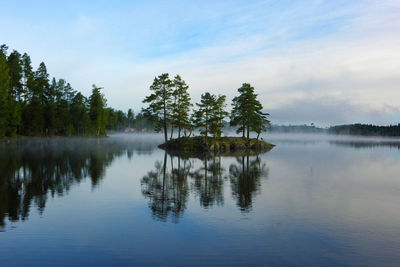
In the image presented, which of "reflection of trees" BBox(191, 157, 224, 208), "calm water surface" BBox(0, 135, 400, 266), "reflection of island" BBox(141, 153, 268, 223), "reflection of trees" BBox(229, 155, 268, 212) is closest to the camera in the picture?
"calm water surface" BBox(0, 135, 400, 266)

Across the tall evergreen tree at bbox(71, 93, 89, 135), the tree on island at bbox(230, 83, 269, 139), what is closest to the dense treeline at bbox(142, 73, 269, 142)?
the tree on island at bbox(230, 83, 269, 139)

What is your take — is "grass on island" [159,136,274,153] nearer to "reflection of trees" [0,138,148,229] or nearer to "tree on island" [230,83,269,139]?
"tree on island" [230,83,269,139]

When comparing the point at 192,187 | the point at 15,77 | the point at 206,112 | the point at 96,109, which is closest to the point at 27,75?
the point at 15,77

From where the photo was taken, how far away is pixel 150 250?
1195cm

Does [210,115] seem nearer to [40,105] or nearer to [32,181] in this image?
[32,181]

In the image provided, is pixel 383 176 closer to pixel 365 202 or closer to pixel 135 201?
pixel 365 202

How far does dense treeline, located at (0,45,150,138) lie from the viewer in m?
72.9

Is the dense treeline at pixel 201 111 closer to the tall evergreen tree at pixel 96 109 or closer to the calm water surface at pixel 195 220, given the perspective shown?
the calm water surface at pixel 195 220

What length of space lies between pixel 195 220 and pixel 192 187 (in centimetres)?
837

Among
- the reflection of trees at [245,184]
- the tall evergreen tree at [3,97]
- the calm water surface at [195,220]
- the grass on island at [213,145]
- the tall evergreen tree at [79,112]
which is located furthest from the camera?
the tall evergreen tree at [79,112]

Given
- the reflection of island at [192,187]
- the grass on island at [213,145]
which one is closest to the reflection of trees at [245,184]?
Answer: the reflection of island at [192,187]

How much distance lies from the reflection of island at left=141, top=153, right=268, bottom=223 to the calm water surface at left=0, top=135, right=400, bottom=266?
3.5 inches

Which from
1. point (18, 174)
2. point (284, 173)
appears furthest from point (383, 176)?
point (18, 174)

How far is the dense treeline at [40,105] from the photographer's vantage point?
7294 centimetres
